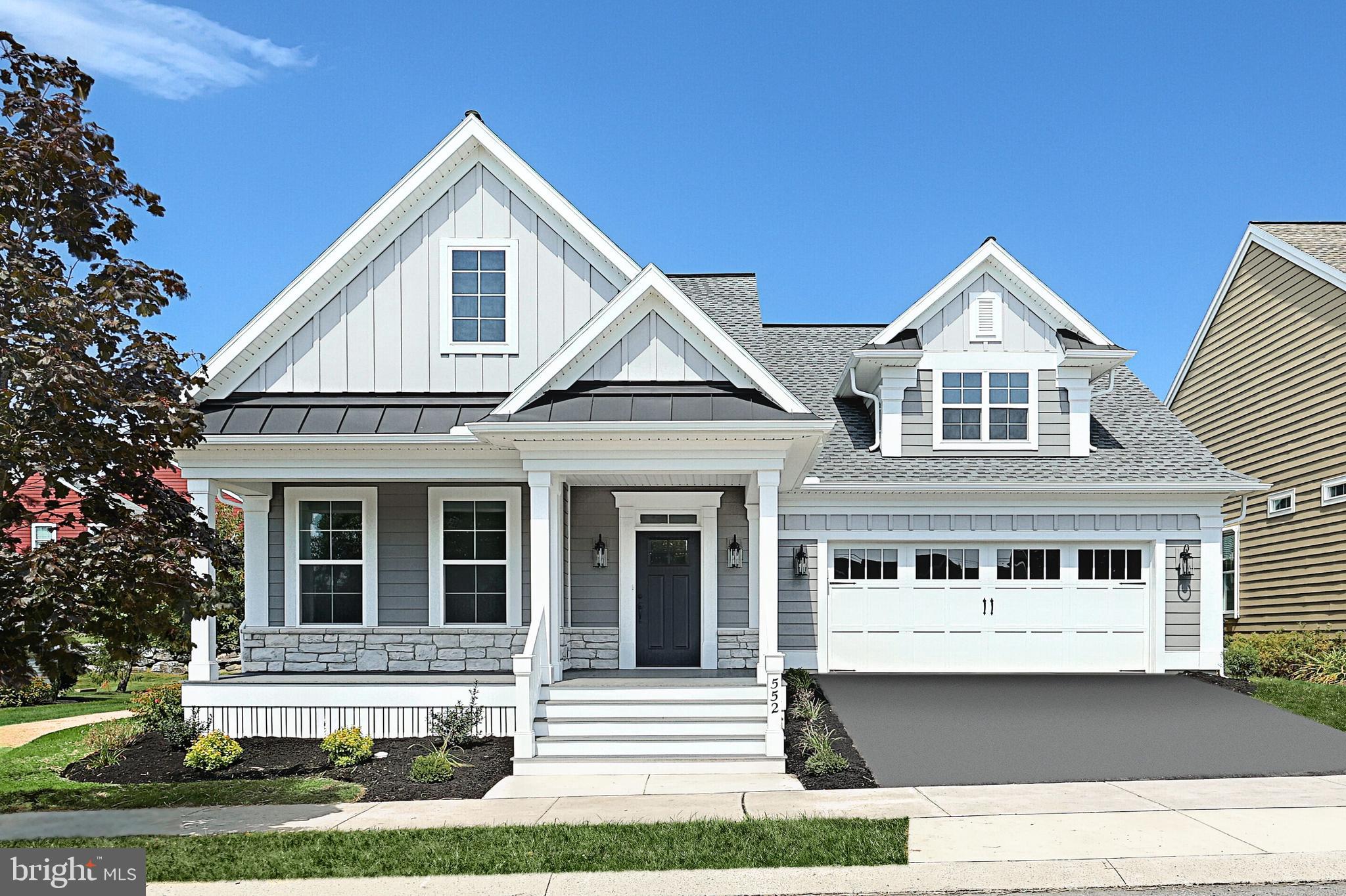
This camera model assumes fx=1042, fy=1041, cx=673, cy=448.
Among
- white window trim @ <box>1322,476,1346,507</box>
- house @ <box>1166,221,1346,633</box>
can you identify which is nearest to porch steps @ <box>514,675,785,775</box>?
house @ <box>1166,221,1346,633</box>

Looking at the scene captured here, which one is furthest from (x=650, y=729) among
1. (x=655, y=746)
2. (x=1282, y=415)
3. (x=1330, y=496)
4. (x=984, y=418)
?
(x=1282, y=415)

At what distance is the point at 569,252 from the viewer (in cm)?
1333

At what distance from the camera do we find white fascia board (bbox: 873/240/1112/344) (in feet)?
52.3

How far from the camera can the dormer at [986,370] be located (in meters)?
16.1

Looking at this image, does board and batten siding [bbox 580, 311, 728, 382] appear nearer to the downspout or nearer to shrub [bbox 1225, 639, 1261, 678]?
the downspout

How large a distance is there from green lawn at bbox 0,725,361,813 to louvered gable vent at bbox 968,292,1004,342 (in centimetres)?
1115

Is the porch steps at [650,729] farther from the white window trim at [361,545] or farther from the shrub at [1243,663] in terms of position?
the shrub at [1243,663]

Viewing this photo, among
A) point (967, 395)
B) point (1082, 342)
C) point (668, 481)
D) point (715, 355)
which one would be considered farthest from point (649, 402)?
point (1082, 342)

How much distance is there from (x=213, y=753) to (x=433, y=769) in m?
2.52

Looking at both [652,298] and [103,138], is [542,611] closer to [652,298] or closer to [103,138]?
[652,298]

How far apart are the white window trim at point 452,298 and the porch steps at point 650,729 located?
4.36 meters

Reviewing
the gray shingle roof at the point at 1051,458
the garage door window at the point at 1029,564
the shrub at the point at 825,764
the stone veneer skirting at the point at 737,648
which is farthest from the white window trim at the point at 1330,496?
the shrub at the point at 825,764

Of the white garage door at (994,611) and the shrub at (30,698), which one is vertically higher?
the white garage door at (994,611)

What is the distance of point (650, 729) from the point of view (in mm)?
11062
